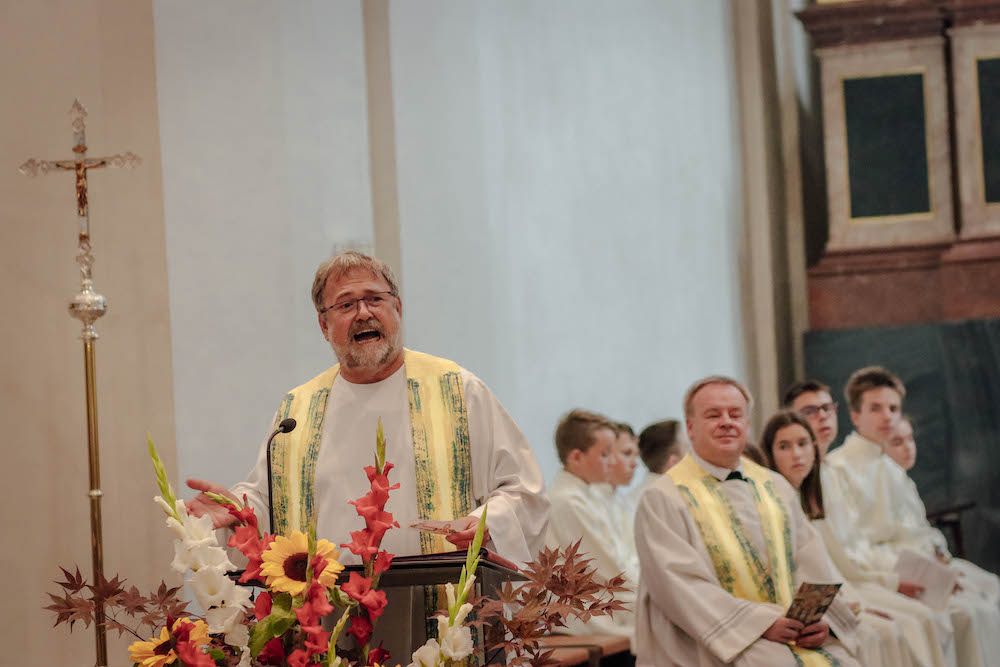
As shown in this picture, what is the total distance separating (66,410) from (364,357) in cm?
189

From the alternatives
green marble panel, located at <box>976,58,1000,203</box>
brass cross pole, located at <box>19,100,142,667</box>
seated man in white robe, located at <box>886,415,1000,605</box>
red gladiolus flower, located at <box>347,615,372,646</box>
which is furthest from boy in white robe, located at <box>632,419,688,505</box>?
red gladiolus flower, located at <box>347,615,372,646</box>

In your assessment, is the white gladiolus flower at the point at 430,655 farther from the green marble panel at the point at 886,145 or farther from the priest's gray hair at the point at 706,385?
the green marble panel at the point at 886,145

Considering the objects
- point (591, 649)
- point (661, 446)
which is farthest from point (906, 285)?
point (591, 649)

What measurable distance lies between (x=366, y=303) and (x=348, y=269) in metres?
0.13

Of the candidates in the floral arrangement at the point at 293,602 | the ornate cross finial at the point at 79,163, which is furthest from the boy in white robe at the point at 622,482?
the floral arrangement at the point at 293,602

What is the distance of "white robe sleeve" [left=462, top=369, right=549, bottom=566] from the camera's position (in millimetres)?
3877

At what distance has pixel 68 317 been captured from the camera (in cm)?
556

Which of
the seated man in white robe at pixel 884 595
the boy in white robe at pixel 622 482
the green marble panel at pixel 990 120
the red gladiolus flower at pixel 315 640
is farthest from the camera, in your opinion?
the green marble panel at pixel 990 120

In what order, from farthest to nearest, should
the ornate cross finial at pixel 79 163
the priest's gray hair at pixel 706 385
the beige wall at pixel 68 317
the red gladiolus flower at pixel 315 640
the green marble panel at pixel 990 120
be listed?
the green marble panel at pixel 990 120, the priest's gray hair at pixel 706 385, the beige wall at pixel 68 317, the ornate cross finial at pixel 79 163, the red gladiolus flower at pixel 315 640

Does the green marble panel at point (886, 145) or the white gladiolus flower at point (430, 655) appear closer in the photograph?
the white gladiolus flower at point (430, 655)

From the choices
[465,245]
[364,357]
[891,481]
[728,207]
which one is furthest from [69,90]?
[728,207]

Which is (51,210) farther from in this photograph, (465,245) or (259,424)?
(465,245)

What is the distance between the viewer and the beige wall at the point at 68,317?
5363 millimetres

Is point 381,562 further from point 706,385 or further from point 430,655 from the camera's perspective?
point 706,385
